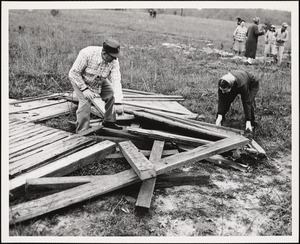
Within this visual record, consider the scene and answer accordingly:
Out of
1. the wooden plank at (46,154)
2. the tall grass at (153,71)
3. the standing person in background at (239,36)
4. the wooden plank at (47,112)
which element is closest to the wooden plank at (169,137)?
the wooden plank at (46,154)

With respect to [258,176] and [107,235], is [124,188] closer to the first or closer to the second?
[107,235]

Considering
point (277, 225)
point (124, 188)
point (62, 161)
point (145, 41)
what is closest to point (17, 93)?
point (62, 161)

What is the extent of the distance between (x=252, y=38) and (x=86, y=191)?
9.45 metres

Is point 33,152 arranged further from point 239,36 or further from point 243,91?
point 239,36

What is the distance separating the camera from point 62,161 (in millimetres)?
3477

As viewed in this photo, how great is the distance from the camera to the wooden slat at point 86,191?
2.82 m

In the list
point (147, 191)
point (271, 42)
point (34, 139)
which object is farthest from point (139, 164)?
point (271, 42)

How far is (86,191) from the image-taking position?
3.11 meters

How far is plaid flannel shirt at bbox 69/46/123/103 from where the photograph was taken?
420 centimetres

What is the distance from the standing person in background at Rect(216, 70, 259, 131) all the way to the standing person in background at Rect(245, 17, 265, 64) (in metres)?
5.90

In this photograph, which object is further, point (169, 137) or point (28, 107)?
point (28, 107)

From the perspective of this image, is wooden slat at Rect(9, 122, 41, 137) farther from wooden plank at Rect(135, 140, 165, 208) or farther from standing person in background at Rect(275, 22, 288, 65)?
standing person in background at Rect(275, 22, 288, 65)

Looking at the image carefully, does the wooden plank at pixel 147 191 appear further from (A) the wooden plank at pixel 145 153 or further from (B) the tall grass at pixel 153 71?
(B) the tall grass at pixel 153 71

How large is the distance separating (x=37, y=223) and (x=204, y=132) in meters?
2.65
